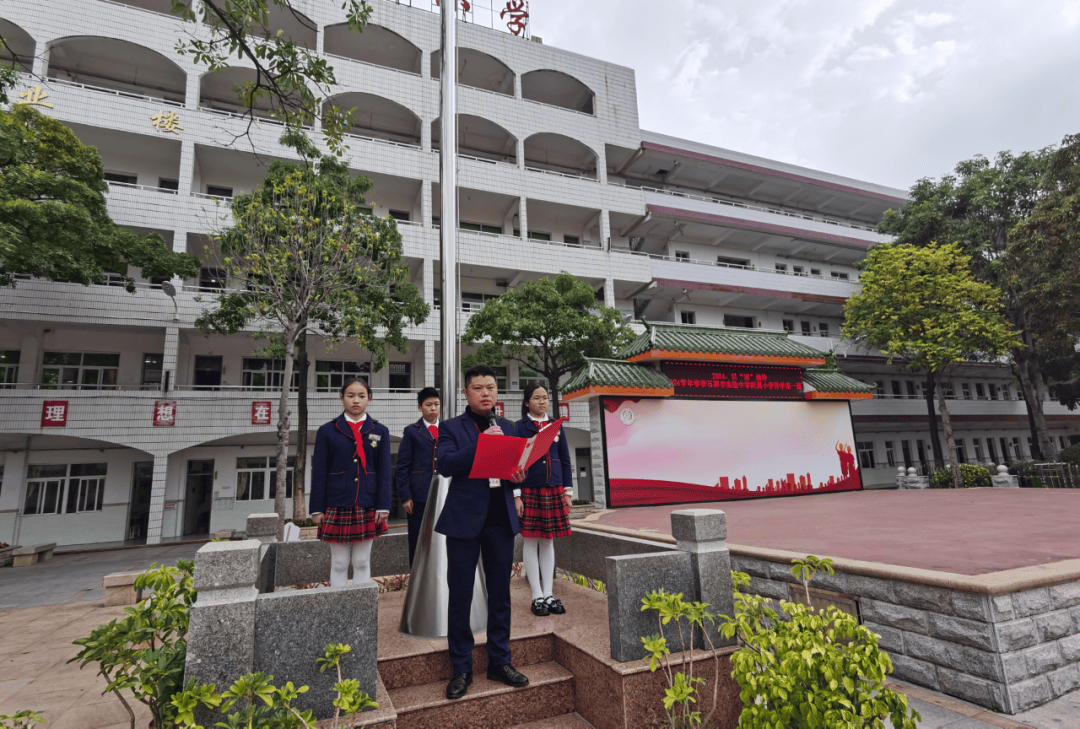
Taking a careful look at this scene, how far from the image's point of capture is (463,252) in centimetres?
1820

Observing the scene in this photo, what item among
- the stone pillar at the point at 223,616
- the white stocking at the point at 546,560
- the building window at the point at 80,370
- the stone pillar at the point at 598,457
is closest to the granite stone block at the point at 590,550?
the white stocking at the point at 546,560

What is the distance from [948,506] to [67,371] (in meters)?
22.3

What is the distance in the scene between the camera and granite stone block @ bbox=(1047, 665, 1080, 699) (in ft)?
10.6

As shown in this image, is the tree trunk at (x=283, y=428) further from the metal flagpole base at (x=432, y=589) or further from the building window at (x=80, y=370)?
the metal flagpole base at (x=432, y=589)

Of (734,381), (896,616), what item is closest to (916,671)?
(896,616)

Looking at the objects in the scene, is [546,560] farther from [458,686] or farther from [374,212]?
[374,212]

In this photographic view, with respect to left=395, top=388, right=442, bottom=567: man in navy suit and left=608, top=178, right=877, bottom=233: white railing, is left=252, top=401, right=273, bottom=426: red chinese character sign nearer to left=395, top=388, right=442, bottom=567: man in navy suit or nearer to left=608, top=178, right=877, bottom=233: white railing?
left=395, top=388, right=442, bottom=567: man in navy suit

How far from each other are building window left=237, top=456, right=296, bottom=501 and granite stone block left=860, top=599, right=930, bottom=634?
16454mm

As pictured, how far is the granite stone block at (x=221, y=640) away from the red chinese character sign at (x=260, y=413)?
47.3ft

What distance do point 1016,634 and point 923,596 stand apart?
1.54 ft

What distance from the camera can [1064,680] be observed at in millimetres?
3297

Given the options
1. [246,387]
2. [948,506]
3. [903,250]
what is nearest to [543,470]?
[948,506]

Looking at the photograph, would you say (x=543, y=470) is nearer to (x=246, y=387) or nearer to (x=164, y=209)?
(x=246, y=387)

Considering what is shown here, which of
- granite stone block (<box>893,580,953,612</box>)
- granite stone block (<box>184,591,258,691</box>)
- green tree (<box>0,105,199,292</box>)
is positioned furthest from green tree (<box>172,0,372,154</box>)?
green tree (<box>0,105,199,292</box>)
